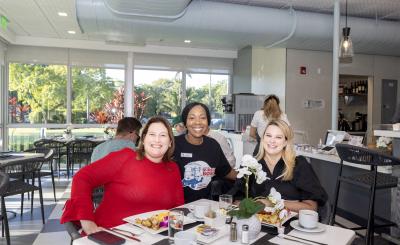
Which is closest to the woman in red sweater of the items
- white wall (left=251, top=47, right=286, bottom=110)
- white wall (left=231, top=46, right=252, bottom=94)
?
white wall (left=251, top=47, right=286, bottom=110)

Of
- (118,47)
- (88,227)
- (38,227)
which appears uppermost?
(118,47)

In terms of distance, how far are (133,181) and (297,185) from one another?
98 cm

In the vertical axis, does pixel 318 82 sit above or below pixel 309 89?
above

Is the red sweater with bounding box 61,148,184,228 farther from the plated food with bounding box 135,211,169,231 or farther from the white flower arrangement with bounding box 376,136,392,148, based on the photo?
the white flower arrangement with bounding box 376,136,392,148

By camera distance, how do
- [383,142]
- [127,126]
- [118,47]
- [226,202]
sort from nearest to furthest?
[226,202]
[127,126]
[383,142]
[118,47]

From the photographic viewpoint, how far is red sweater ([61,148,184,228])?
193 cm

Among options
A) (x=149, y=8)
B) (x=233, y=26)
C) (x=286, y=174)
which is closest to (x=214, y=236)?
(x=286, y=174)

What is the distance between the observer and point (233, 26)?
4.84 meters

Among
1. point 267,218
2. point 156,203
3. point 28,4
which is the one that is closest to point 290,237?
point 267,218

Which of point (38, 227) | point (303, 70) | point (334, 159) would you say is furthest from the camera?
point (303, 70)

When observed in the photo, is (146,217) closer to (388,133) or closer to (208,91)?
(388,133)

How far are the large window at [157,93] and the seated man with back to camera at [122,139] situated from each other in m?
5.13

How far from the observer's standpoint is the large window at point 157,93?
8398mm

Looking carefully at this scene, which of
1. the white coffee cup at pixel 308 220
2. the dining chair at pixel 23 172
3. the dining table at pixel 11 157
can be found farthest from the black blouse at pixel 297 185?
the dining table at pixel 11 157
